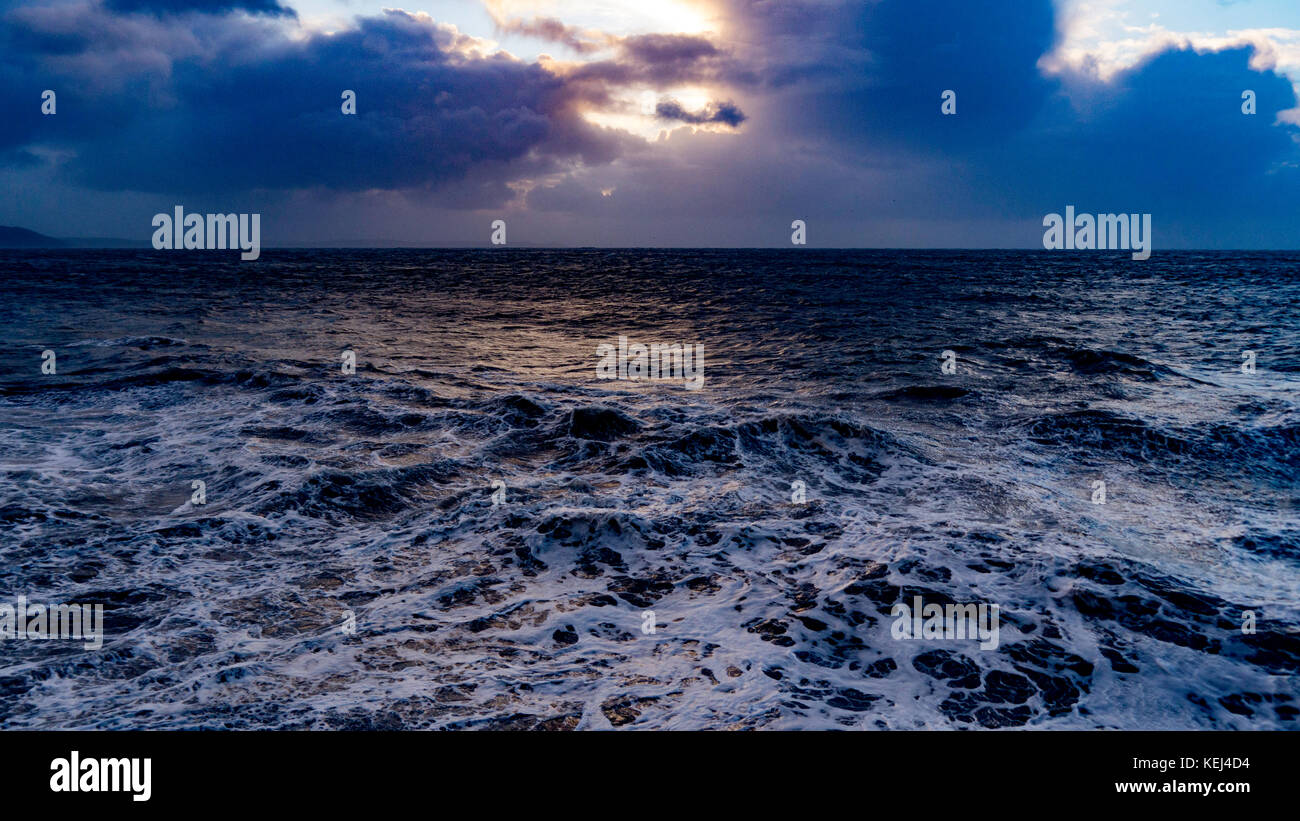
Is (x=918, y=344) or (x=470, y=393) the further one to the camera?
(x=918, y=344)

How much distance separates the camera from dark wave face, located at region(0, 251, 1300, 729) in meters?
5.22

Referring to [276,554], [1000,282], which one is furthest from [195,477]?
[1000,282]

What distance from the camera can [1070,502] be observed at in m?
9.22

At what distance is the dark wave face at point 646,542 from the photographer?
5.22m

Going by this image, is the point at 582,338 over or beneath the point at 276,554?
over

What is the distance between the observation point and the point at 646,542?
8.04 meters

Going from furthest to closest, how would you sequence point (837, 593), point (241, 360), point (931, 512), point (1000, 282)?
point (1000, 282), point (241, 360), point (931, 512), point (837, 593)

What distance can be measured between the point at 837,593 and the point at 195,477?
29.9ft

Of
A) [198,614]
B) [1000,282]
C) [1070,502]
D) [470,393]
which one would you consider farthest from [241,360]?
[1000,282]
